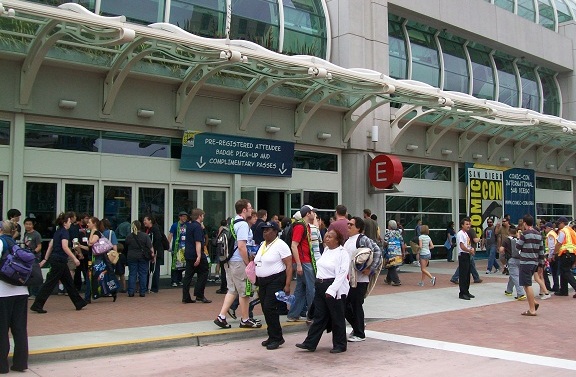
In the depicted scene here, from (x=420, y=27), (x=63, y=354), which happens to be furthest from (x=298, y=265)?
(x=420, y=27)

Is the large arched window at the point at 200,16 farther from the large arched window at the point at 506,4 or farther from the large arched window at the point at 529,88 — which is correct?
the large arched window at the point at 529,88

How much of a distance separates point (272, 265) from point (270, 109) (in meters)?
9.99

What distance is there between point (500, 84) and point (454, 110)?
7882 millimetres

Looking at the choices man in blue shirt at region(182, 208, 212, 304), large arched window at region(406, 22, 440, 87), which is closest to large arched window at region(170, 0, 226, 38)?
man in blue shirt at region(182, 208, 212, 304)

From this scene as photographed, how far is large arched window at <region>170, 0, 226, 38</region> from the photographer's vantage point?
53.6 ft

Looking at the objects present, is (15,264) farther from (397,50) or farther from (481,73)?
(481,73)

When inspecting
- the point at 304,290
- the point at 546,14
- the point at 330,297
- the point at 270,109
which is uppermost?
the point at 546,14

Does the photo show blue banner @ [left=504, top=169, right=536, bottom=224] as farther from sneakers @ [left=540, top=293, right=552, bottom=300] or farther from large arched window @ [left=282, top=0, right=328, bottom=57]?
sneakers @ [left=540, top=293, right=552, bottom=300]

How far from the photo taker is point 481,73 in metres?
26.0

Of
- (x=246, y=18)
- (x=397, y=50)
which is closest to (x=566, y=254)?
(x=246, y=18)

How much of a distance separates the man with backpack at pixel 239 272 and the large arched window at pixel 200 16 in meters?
8.62

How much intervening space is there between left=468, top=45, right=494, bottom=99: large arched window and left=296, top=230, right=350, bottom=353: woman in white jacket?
755 inches

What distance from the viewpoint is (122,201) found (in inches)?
592

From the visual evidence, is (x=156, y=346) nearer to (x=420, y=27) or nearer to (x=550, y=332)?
(x=550, y=332)
